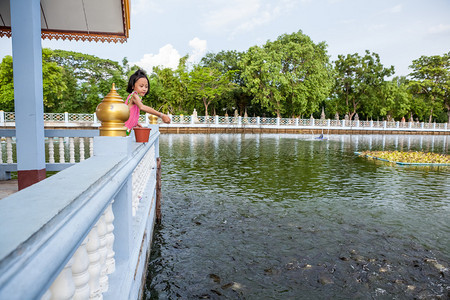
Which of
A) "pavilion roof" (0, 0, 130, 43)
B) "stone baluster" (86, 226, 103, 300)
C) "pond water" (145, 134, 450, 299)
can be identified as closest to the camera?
"stone baluster" (86, 226, 103, 300)

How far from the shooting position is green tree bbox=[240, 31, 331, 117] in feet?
131

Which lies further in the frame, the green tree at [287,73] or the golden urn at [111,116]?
the green tree at [287,73]

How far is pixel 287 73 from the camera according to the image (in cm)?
4112

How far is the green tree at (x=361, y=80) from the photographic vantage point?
155ft

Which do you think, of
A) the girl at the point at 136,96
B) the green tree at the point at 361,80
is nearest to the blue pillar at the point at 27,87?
the girl at the point at 136,96

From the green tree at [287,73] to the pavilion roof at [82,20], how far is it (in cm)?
3401

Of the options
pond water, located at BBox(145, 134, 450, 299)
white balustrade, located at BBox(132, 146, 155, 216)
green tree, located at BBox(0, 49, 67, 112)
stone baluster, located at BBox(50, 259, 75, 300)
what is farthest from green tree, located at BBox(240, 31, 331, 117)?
stone baluster, located at BBox(50, 259, 75, 300)

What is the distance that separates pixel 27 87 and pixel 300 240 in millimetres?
4681

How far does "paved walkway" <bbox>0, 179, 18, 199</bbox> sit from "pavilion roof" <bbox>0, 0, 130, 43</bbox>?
331cm

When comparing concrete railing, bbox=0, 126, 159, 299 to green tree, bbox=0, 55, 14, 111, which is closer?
concrete railing, bbox=0, 126, 159, 299

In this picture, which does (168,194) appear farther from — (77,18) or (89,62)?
(89,62)

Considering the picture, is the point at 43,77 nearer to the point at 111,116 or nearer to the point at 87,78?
the point at 87,78

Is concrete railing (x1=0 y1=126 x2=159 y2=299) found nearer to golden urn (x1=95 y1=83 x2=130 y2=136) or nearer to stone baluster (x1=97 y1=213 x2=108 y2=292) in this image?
stone baluster (x1=97 y1=213 x2=108 y2=292)

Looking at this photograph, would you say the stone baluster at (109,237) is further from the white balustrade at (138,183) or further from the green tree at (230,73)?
the green tree at (230,73)
